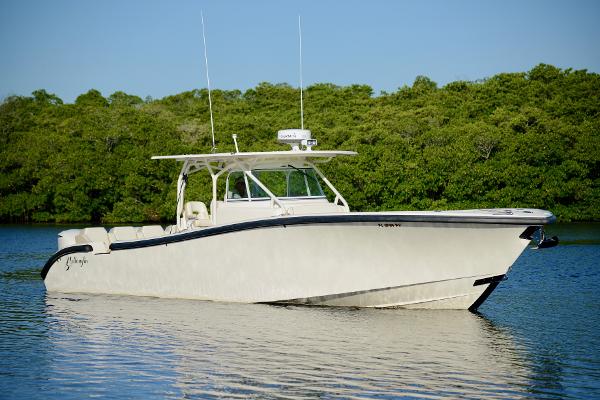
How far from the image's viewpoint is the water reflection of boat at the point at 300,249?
589 inches

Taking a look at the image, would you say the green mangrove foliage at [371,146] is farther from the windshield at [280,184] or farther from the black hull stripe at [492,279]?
the black hull stripe at [492,279]

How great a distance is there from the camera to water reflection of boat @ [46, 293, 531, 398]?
11047 mm

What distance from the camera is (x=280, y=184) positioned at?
57.1ft

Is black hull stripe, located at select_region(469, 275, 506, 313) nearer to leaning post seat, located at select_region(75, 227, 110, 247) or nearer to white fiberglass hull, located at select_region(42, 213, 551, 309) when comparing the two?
white fiberglass hull, located at select_region(42, 213, 551, 309)

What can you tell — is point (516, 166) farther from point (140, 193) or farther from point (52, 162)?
point (52, 162)

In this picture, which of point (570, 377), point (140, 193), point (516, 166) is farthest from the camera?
point (140, 193)

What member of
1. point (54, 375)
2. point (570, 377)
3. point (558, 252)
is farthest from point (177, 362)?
point (558, 252)

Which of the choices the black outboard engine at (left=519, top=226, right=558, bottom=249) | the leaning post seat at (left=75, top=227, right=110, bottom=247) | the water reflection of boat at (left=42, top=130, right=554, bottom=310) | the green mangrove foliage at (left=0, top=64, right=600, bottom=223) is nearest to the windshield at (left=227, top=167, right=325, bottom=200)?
the water reflection of boat at (left=42, top=130, right=554, bottom=310)

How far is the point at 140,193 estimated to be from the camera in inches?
2242

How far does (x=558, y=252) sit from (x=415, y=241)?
616 inches

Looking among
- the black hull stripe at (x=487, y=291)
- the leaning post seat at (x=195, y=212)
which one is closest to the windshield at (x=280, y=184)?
the leaning post seat at (x=195, y=212)

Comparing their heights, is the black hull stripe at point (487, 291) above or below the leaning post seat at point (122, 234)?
below

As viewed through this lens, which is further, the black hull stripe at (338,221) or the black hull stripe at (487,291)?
the black hull stripe at (487,291)

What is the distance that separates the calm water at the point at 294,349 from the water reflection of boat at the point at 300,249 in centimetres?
34
